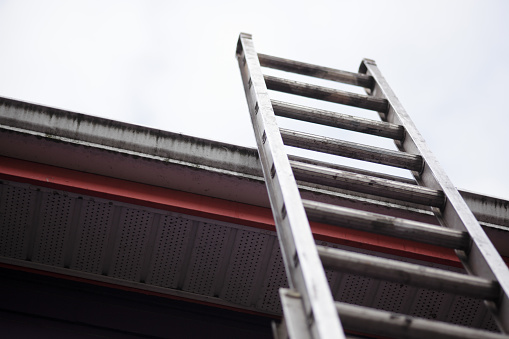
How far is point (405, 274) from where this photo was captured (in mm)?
1992

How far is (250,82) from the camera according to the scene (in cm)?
329

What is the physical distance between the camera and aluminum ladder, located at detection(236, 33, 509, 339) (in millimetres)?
1726

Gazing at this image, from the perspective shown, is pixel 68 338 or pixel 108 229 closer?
pixel 68 338

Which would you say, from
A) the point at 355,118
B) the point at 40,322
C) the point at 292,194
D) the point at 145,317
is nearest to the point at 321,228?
the point at 355,118

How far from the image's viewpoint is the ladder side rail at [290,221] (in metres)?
1.55

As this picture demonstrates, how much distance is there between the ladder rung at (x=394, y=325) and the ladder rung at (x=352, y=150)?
3.97ft

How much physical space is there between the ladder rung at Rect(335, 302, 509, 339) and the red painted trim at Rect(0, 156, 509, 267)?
1328 mm

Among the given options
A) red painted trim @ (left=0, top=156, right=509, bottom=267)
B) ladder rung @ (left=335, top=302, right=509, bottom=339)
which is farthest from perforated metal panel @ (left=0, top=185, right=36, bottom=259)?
ladder rung @ (left=335, top=302, right=509, bottom=339)

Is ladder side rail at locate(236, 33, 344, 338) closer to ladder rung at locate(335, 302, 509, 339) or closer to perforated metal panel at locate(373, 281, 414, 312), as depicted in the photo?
ladder rung at locate(335, 302, 509, 339)

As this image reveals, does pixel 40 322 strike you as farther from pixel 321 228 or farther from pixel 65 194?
pixel 321 228

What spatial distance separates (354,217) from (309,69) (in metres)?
1.72

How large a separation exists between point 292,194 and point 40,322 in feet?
6.15

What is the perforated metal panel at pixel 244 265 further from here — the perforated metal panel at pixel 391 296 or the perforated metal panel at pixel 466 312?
the perforated metal panel at pixel 466 312

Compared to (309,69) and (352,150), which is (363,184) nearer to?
(352,150)
